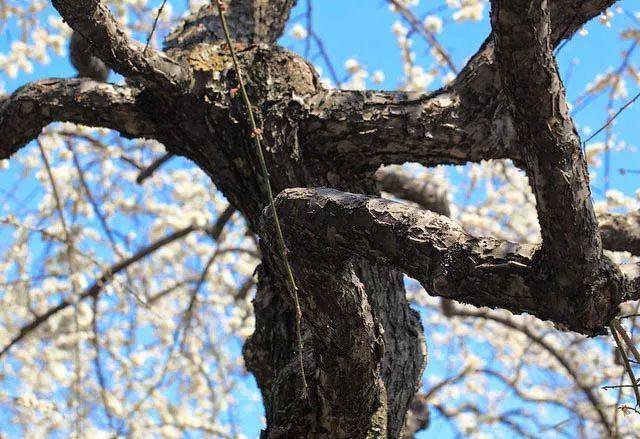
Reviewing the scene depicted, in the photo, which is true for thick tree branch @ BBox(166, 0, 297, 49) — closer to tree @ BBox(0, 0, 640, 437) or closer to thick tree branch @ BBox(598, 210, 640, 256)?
tree @ BBox(0, 0, 640, 437)

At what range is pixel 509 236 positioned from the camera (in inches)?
231

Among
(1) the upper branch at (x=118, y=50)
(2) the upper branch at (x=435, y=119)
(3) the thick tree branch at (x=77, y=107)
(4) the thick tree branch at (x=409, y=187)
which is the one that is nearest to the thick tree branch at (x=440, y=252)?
(2) the upper branch at (x=435, y=119)

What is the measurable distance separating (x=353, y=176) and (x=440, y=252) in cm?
86

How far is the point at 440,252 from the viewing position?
1453 mm

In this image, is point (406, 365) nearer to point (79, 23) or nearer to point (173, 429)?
point (79, 23)

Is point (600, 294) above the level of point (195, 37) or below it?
below

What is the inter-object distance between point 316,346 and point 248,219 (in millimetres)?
624

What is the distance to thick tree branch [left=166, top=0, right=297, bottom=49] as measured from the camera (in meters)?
2.54

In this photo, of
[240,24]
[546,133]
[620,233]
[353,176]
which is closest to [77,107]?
[240,24]

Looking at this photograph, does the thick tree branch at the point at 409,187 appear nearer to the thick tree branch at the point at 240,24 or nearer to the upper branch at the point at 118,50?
the thick tree branch at the point at 240,24

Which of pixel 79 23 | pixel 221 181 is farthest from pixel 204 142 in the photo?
pixel 79 23

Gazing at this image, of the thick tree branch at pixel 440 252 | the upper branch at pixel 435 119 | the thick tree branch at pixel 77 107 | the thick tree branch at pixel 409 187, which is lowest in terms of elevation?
the thick tree branch at pixel 440 252

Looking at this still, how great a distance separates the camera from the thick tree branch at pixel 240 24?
100 inches

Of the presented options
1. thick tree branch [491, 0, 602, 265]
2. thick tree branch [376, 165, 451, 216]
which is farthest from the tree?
thick tree branch [376, 165, 451, 216]
